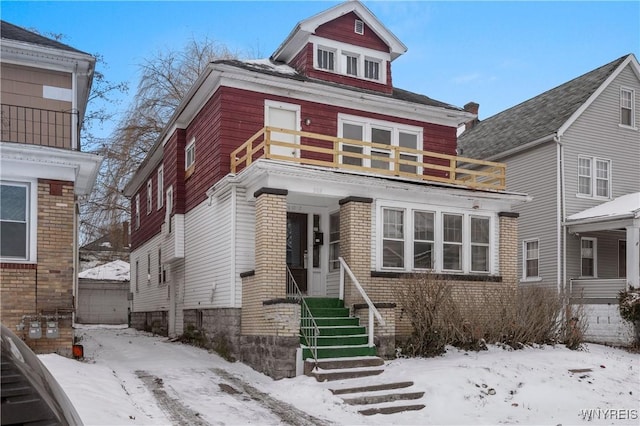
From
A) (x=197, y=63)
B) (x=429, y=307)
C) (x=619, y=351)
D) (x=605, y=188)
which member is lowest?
(x=619, y=351)

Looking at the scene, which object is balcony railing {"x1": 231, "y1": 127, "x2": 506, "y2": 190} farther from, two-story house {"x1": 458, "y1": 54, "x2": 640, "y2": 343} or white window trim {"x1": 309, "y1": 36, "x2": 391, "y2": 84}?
two-story house {"x1": 458, "y1": 54, "x2": 640, "y2": 343}

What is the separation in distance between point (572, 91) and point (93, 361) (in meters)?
20.3

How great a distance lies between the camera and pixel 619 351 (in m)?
16.1

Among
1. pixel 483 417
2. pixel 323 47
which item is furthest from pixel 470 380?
pixel 323 47

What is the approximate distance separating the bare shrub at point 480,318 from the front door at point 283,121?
4.94m

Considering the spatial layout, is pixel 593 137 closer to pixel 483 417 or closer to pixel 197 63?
pixel 483 417

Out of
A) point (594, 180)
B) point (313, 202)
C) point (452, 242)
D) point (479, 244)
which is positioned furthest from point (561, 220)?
point (313, 202)

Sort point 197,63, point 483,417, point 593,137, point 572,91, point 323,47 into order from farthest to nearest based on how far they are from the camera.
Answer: point 197,63 → point 572,91 → point 593,137 → point 323,47 → point 483,417

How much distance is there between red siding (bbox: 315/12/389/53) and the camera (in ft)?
59.3

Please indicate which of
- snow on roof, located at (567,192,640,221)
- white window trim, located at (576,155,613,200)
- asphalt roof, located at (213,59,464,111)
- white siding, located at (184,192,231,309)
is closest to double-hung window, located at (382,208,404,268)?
white siding, located at (184,192,231,309)

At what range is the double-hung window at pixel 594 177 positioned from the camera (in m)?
21.8

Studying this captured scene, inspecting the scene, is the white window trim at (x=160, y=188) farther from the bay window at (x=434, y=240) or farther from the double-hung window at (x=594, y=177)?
the double-hung window at (x=594, y=177)

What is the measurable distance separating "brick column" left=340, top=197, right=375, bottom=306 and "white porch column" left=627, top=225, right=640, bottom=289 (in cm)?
906

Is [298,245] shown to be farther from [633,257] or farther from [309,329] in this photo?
[633,257]
